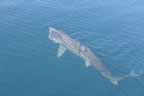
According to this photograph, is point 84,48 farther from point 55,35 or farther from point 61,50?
point 55,35

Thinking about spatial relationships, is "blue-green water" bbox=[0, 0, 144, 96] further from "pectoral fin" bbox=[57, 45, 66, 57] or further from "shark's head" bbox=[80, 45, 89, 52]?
"shark's head" bbox=[80, 45, 89, 52]

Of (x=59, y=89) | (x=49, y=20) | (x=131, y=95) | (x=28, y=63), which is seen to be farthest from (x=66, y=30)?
(x=131, y=95)

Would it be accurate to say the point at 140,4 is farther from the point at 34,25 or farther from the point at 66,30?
the point at 34,25

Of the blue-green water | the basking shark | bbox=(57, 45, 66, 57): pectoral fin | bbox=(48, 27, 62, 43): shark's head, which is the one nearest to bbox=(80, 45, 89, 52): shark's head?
the basking shark

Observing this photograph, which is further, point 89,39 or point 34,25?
point 34,25

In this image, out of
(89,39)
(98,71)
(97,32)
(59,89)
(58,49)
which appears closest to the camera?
(59,89)

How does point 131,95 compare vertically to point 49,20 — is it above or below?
below

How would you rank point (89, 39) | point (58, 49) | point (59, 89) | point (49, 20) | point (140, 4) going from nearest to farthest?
1. point (59, 89)
2. point (58, 49)
3. point (89, 39)
4. point (49, 20)
5. point (140, 4)
